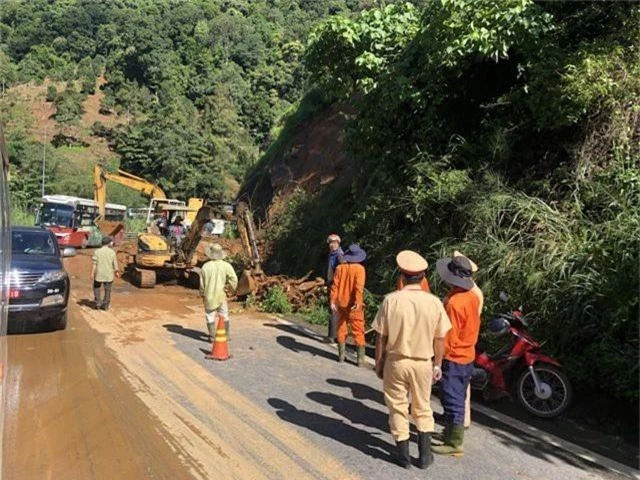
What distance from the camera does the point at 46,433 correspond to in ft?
17.7

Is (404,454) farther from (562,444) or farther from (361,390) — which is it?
(361,390)

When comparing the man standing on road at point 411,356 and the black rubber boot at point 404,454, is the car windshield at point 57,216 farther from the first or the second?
the black rubber boot at point 404,454

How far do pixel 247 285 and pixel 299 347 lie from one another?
4.38 meters

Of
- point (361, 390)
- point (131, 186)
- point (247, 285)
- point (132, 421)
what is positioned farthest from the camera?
point (131, 186)

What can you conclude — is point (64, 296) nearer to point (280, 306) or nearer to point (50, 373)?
point (50, 373)

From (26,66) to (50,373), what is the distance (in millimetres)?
121145

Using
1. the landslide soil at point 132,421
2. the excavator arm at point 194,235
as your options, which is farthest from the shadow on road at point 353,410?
the excavator arm at point 194,235

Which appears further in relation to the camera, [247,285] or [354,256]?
[247,285]

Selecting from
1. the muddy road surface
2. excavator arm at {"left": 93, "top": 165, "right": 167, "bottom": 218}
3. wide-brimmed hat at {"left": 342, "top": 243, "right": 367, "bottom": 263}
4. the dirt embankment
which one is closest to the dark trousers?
the muddy road surface

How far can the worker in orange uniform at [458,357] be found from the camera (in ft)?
17.5

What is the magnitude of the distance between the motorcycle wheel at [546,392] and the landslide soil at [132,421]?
9.04 feet

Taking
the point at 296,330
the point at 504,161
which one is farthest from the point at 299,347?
the point at 504,161

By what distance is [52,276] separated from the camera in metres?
9.68

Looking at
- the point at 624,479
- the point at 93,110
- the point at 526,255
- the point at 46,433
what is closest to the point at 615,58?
the point at 526,255
